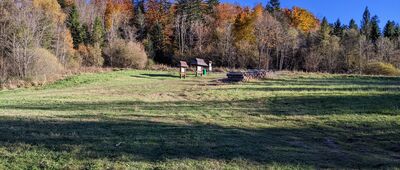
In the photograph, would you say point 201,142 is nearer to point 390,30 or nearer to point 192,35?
point 192,35

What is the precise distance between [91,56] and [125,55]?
7.92m

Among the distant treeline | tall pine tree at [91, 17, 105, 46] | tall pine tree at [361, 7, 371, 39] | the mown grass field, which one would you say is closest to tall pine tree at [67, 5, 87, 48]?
the distant treeline

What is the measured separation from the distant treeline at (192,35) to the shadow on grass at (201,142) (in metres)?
39.1

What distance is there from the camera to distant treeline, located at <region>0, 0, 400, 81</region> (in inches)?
2699

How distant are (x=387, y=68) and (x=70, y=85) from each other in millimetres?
53954

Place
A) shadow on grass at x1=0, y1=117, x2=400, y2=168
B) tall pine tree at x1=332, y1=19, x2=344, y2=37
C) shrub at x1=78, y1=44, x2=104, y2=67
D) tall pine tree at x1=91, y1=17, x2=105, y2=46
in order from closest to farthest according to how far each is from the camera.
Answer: shadow on grass at x1=0, y1=117, x2=400, y2=168 < shrub at x1=78, y1=44, x2=104, y2=67 < tall pine tree at x1=91, y1=17, x2=105, y2=46 < tall pine tree at x1=332, y1=19, x2=344, y2=37

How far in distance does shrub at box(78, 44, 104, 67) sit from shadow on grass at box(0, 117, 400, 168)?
6488cm

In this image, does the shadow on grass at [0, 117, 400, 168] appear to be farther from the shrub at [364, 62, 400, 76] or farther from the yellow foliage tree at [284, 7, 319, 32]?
the yellow foliage tree at [284, 7, 319, 32]

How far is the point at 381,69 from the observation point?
7081 cm

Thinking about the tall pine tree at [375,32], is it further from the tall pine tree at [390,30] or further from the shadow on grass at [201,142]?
the shadow on grass at [201,142]

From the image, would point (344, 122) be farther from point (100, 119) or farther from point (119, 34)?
point (119, 34)

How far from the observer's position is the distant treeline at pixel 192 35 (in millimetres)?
68562

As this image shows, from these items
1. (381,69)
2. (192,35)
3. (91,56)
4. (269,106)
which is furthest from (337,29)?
(269,106)

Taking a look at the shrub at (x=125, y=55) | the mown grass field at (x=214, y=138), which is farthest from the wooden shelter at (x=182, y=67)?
the mown grass field at (x=214, y=138)
